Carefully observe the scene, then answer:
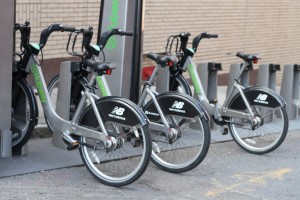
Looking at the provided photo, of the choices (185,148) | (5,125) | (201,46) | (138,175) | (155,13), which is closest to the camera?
(138,175)

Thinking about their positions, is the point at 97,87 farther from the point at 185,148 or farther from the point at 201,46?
the point at 201,46

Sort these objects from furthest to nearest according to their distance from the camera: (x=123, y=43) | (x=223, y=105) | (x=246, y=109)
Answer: (x=223, y=105)
(x=246, y=109)
(x=123, y=43)

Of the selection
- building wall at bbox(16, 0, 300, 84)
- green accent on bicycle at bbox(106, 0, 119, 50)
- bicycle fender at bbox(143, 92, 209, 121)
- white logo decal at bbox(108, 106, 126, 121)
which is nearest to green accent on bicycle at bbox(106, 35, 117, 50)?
green accent on bicycle at bbox(106, 0, 119, 50)

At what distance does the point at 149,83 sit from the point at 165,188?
3.85 ft

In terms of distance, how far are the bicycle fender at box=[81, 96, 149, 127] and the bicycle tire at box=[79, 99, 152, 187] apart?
0.06 ft

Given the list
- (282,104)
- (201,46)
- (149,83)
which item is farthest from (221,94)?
(149,83)

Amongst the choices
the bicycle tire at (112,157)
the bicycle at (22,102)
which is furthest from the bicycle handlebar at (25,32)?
the bicycle tire at (112,157)

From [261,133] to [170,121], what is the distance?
1.96 metres

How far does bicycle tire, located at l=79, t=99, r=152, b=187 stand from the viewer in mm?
5461

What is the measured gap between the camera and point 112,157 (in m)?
6.20

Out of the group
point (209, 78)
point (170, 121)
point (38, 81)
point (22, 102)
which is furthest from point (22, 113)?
point (209, 78)

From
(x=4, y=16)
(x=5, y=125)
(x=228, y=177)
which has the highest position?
(x=4, y=16)

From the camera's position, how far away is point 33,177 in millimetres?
5766

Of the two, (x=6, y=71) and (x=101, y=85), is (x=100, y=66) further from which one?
(x=6, y=71)
